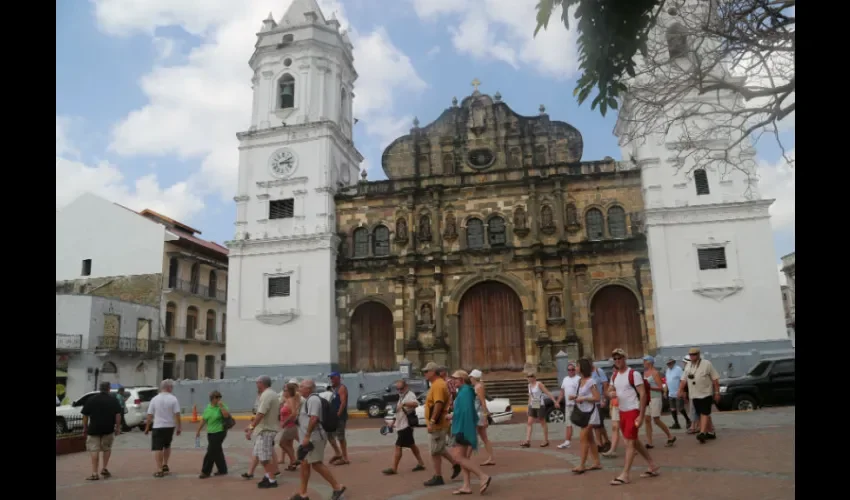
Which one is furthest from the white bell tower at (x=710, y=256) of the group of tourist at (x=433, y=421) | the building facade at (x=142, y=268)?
the building facade at (x=142, y=268)

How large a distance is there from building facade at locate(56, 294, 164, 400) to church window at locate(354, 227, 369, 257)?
13.2 m

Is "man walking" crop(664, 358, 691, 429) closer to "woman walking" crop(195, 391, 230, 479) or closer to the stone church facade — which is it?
"woman walking" crop(195, 391, 230, 479)

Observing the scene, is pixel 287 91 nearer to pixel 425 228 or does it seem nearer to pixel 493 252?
pixel 425 228

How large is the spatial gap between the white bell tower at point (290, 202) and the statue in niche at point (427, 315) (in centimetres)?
404

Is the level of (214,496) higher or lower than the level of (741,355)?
lower

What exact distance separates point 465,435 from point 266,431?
3.19 metres

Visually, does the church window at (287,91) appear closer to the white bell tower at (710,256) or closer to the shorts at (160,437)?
the white bell tower at (710,256)

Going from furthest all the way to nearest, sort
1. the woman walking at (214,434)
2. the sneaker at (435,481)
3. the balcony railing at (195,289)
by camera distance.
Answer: the balcony railing at (195,289), the woman walking at (214,434), the sneaker at (435,481)

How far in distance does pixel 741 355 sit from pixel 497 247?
412 inches

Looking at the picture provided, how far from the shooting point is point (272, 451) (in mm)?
9344

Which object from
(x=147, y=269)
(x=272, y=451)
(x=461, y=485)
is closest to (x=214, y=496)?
(x=272, y=451)

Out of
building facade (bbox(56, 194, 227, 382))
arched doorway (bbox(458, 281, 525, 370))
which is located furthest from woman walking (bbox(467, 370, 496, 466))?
building facade (bbox(56, 194, 227, 382))

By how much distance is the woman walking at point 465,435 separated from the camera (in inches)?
314
